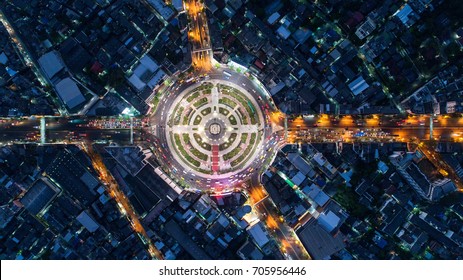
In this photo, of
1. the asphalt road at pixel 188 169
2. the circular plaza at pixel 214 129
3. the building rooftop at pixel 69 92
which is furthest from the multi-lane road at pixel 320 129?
the building rooftop at pixel 69 92

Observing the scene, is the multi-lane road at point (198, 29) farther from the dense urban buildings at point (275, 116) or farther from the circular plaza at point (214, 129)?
the circular plaza at point (214, 129)

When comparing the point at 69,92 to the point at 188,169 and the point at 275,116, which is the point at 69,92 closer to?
the point at 188,169

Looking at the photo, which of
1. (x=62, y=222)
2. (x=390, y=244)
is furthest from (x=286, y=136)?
(x=62, y=222)

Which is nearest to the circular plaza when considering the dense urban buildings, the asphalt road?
the asphalt road

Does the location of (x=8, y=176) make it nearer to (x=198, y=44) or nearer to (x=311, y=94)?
(x=198, y=44)

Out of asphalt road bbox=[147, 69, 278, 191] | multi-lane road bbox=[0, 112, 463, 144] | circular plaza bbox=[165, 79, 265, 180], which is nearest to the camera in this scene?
multi-lane road bbox=[0, 112, 463, 144]

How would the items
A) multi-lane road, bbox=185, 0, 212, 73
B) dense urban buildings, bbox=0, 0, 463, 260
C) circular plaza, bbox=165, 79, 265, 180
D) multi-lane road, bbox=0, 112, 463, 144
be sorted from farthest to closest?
1. circular plaza, bbox=165, 79, 265, 180
2. multi-lane road, bbox=185, 0, 212, 73
3. multi-lane road, bbox=0, 112, 463, 144
4. dense urban buildings, bbox=0, 0, 463, 260

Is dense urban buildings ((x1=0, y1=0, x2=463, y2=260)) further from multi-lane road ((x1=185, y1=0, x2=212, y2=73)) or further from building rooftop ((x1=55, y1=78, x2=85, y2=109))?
building rooftop ((x1=55, y1=78, x2=85, y2=109))
